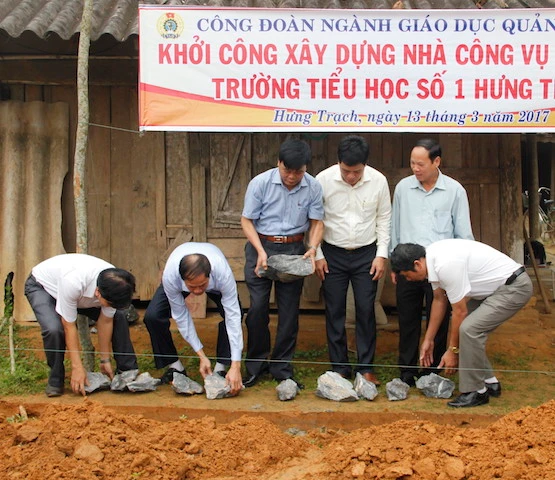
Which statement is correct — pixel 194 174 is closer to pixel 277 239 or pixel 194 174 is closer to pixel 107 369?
pixel 277 239

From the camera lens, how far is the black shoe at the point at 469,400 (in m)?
5.63

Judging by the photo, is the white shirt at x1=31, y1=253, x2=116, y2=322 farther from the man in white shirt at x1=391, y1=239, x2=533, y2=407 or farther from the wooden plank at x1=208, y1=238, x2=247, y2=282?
the man in white shirt at x1=391, y1=239, x2=533, y2=407

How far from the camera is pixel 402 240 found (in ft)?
20.5

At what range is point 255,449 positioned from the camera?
16.6ft

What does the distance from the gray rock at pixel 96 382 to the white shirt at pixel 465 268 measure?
8.87 ft

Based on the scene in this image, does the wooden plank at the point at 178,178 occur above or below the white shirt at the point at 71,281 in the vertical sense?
above

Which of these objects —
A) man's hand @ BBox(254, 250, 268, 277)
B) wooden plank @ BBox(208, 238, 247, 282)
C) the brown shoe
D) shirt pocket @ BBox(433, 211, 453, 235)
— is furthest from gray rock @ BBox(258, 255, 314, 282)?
wooden plank @ BBox(208, 238, 247, 282)

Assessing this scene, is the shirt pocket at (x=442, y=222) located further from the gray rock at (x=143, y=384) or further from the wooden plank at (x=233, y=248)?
the gray rock at (x=143, y=384)

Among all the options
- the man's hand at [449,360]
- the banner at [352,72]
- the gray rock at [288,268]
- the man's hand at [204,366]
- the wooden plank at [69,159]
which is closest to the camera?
the man's hand at [449,360]

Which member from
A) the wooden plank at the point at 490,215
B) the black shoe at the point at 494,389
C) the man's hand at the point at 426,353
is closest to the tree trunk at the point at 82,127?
the man's hand at the point at 426,353

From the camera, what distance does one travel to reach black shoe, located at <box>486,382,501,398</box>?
5895 mm

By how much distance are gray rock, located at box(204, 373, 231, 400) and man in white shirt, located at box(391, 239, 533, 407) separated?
5.22 ft

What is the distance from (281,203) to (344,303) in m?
0.99

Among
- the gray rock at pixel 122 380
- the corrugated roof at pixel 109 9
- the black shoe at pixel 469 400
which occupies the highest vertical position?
the corrugated roof at pixel 109 9
